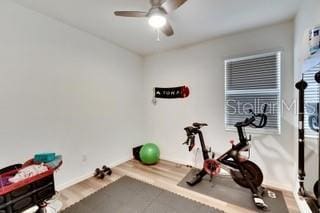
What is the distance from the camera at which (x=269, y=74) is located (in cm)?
257

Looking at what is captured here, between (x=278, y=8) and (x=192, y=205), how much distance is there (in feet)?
9.29

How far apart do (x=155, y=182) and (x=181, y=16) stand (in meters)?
2.68

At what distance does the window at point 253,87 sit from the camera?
2529mm

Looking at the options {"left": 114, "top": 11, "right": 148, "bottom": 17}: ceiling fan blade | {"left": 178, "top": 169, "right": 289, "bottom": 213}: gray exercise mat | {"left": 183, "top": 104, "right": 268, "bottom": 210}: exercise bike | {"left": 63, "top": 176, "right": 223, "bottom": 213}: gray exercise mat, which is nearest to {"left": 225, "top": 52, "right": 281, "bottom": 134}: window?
{"left": 183, "top": 104, "right": 268, "bottom": 210}: exercise bike

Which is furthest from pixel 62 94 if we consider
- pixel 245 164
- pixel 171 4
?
pixel 245 164

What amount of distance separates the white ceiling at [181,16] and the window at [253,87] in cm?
56

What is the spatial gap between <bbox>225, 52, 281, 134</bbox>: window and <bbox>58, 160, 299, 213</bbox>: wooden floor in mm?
1254

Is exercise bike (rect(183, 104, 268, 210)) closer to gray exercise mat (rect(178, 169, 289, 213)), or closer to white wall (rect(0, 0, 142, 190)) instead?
gray exercise mat (rect(178, 169, 289, 213))

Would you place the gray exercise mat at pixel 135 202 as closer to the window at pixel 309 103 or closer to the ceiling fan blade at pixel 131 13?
the window at pixel 309 103

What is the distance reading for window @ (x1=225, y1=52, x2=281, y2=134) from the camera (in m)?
2.53

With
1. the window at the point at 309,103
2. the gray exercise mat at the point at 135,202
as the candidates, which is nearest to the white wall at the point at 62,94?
the gray exercise mat at the point at 135,202

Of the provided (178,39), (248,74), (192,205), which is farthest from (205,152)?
A: (178,39)

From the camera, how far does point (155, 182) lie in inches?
108

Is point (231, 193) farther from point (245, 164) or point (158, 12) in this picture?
point (158, 12)
